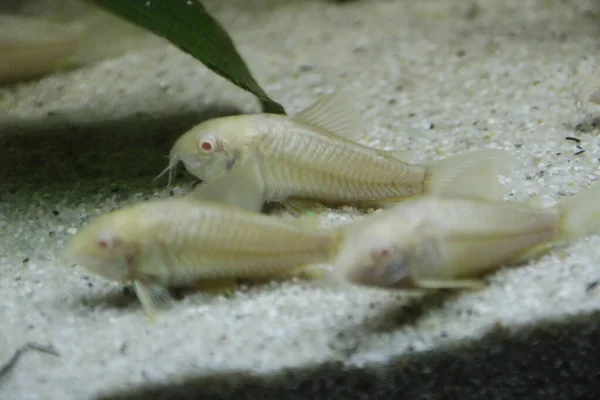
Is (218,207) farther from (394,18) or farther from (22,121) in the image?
(394,18)

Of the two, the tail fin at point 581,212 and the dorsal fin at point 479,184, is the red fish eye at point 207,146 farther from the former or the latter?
the tail fin at point 581,212

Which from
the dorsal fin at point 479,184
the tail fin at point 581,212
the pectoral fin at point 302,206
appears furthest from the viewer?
the pectoral fin at point 302,206

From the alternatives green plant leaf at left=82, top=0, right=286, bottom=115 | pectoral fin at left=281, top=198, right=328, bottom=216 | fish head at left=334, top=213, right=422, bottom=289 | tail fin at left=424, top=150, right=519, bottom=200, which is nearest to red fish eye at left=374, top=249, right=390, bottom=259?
fish head at left=334, top=213, right=422, bottom=289

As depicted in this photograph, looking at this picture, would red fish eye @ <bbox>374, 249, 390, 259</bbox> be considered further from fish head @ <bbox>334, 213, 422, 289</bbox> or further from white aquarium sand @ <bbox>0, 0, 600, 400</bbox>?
white aquarium sand @ <bbox>0, 0, 600, 400</bbox>

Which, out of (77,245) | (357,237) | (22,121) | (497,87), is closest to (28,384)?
(77,245)

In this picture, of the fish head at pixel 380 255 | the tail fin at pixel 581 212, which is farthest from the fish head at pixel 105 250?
the tail fin at pixel 581 212

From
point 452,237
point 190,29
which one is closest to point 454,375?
point 452,237
